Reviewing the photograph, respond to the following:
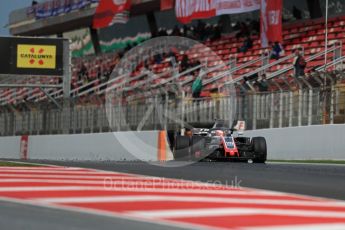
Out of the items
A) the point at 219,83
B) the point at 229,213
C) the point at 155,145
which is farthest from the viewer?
the point at 219,83

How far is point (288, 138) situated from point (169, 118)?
377 centimetres

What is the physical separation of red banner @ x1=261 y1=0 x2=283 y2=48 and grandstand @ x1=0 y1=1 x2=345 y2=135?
2.73 feet

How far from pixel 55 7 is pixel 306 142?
33.8 m

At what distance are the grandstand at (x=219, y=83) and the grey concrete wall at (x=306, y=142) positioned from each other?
29cm

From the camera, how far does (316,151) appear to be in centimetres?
1922

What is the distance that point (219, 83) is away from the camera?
2684 cm

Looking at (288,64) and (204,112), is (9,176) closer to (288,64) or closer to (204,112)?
(204,112)

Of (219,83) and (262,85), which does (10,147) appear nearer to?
(219,83)

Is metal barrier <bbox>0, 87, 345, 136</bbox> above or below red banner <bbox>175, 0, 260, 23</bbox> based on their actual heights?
below

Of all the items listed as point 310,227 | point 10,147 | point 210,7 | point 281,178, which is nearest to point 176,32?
point 210,7

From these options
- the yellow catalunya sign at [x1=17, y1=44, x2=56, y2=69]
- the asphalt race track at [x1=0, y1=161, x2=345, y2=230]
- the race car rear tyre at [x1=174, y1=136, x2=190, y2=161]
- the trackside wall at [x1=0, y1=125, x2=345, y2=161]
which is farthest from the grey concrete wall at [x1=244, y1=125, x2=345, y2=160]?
the yellow catalunya sign at [x1=17, y1=44, x2=56, y2=69]

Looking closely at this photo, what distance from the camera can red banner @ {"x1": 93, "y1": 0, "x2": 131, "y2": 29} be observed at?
38.2 m

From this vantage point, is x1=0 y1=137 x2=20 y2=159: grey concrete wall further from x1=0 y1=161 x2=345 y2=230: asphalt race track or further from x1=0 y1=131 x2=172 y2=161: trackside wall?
x1=0 y1=161 x2=345 y2=230: asphalt race track

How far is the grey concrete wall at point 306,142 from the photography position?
18.6 metres
